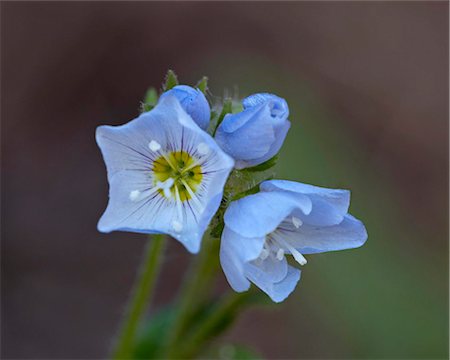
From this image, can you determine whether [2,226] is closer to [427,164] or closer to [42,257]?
[42,257]

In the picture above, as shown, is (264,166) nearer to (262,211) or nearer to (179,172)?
(262,211)

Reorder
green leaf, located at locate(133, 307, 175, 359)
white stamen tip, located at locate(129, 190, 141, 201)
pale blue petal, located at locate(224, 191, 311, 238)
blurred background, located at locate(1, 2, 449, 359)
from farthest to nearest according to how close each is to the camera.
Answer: blurred background, located at locate(1, 2, 449, 359) < green leaf, located at locate(133, 307, 175, 359) < white stamen tip, located at locate(129, 190, 141, 201) < pale blue petal, located at locate(224, 191, 311, 238)

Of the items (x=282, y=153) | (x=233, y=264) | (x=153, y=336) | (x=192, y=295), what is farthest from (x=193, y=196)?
(x=282, y=153)

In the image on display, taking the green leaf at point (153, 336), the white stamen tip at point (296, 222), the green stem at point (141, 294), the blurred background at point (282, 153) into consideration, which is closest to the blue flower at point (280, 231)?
the white stamen tip at point (296, 222)

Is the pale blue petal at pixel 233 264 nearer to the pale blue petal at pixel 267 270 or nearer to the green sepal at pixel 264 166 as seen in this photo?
the pale blue petal at pixel 267 270

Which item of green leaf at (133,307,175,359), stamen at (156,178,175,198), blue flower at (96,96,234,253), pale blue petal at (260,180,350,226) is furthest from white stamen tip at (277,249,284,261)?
green leaf at (133,307,175,359)

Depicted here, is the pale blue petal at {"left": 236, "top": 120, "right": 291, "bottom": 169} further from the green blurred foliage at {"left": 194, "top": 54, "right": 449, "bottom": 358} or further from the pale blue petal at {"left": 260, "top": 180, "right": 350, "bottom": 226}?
the green blurred foliage at {"left": 194, "top": 54, "right": 449, "bottom": 358}

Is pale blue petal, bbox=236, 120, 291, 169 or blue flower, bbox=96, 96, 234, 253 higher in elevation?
pale blue petal, bbox=236, 120, 291, 169
